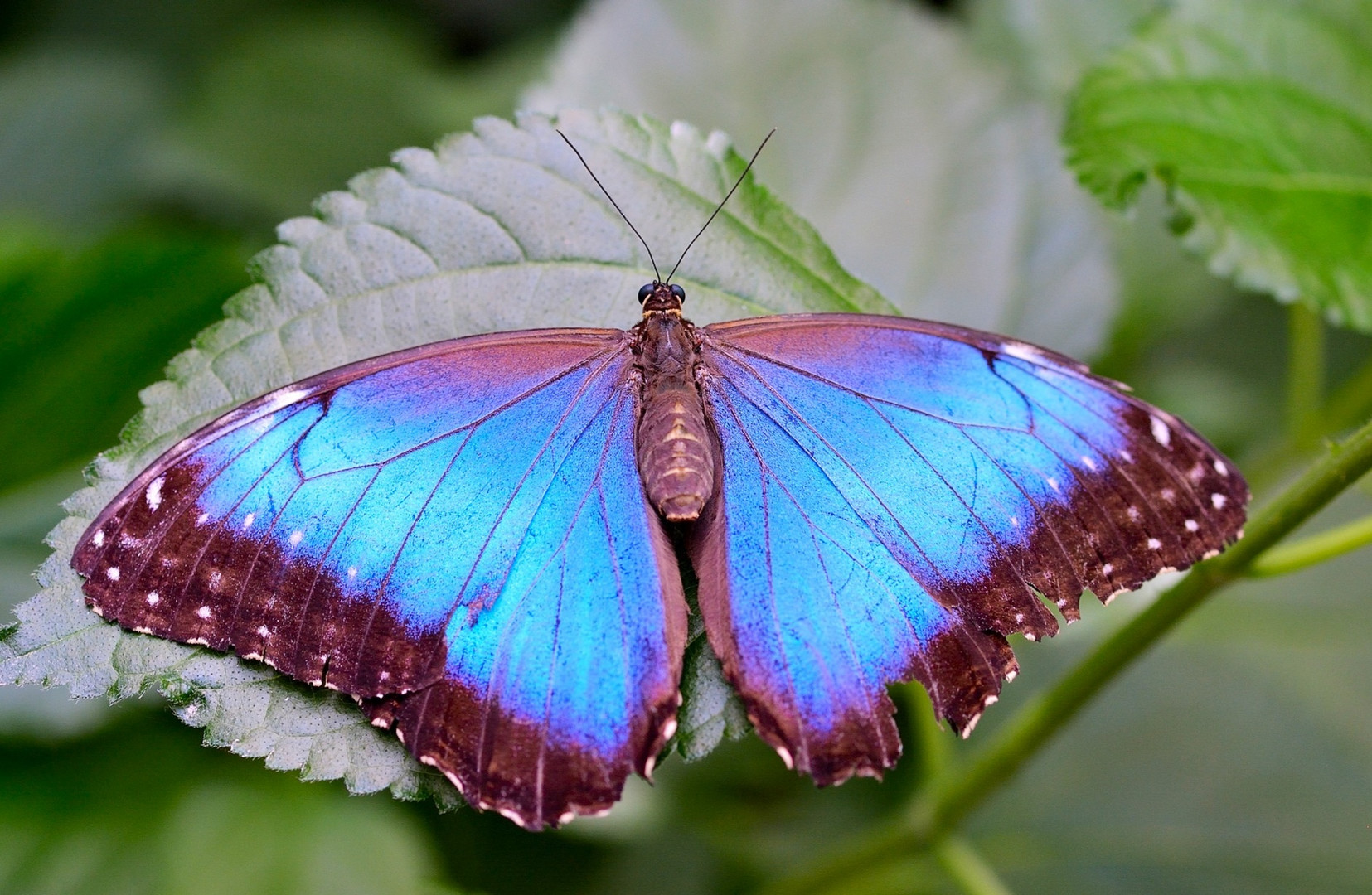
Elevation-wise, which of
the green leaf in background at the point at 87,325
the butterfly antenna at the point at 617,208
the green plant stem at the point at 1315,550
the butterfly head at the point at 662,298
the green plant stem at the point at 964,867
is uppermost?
the green leaf in background at the point at 87,325

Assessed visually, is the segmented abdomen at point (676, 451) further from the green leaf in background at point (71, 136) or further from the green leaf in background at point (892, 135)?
the green leaf in background at point (71, 136)

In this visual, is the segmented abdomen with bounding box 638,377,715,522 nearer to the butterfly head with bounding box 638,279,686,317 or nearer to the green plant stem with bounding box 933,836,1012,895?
the butterfly head with bounding box 638,279,686,317

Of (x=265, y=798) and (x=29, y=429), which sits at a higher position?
(x=29, y=429)

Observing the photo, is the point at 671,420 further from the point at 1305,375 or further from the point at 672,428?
the point at 1305,375

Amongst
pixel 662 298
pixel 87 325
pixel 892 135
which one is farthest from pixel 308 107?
pixel 662 298

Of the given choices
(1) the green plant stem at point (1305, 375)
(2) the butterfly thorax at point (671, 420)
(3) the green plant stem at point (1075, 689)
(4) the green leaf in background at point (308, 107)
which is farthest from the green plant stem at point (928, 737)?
(4) the green leaf in background at point (308, 107)

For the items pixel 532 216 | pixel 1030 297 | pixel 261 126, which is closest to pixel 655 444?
pixel 532 216

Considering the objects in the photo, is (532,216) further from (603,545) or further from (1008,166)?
(1008,166)
